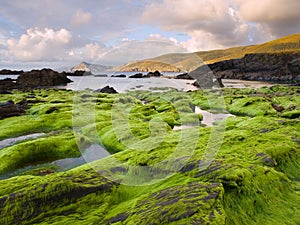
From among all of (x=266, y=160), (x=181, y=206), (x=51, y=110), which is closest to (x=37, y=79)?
A: (x=51, y=110)

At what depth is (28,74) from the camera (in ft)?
323

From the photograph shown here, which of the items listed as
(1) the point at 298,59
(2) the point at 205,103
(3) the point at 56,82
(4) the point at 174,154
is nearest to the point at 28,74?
(3) the point at 56,82

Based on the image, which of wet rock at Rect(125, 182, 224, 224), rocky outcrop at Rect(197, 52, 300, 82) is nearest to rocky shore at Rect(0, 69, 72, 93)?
rocky outcrop at Rect(197, 52, 300, 82)

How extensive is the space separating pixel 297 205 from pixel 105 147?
11.4m

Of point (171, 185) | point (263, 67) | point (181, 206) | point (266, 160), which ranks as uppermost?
point (263, 67)

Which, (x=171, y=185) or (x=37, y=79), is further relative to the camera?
(x=37, y=79)

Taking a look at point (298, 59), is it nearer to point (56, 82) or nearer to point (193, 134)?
point (56, 82)

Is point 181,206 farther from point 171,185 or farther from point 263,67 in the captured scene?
point 263,67

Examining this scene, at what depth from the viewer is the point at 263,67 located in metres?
138

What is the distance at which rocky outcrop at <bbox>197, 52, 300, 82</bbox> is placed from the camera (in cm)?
12103

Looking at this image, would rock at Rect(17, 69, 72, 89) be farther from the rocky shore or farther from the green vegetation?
the green vegetation

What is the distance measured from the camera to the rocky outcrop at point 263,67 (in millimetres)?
121031

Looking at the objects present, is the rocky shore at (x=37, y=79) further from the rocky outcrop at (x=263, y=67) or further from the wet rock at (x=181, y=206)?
the wet rock at (x=181, y=206)

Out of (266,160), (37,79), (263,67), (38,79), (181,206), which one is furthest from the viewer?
(263,67)
